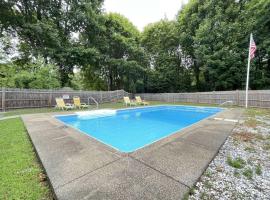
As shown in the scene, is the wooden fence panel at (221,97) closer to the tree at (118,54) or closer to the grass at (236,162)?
the tree at (118,54)

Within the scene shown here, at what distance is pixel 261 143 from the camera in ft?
12.5

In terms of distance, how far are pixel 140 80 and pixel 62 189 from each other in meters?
21.5

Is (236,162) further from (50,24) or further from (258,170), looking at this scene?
(50,24)

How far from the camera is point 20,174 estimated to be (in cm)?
234

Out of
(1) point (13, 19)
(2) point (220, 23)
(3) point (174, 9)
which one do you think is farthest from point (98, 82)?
(2) point (220, 23)

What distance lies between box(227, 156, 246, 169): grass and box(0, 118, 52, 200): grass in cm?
302

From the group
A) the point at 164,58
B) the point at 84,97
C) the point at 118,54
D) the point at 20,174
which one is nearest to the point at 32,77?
the point at 84,97

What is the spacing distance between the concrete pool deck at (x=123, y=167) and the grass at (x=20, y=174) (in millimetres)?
142

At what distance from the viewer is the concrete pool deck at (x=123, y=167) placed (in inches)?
73.3

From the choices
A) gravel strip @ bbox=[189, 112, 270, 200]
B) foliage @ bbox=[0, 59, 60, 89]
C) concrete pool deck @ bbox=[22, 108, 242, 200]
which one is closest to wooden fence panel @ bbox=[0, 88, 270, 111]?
foliage @ bbox=[0, 59, 60, 89]

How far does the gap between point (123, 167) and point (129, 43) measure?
824 inches

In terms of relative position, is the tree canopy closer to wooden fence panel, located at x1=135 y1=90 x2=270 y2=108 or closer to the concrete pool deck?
wooden fence panel, located at x1=135 y1=90 x2=270 y2=108

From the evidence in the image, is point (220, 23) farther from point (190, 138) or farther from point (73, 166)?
point (73, 166)

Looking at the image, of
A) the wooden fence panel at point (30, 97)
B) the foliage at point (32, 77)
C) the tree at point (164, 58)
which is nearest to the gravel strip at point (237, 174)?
the wooden fence panel at point (30, 97)
